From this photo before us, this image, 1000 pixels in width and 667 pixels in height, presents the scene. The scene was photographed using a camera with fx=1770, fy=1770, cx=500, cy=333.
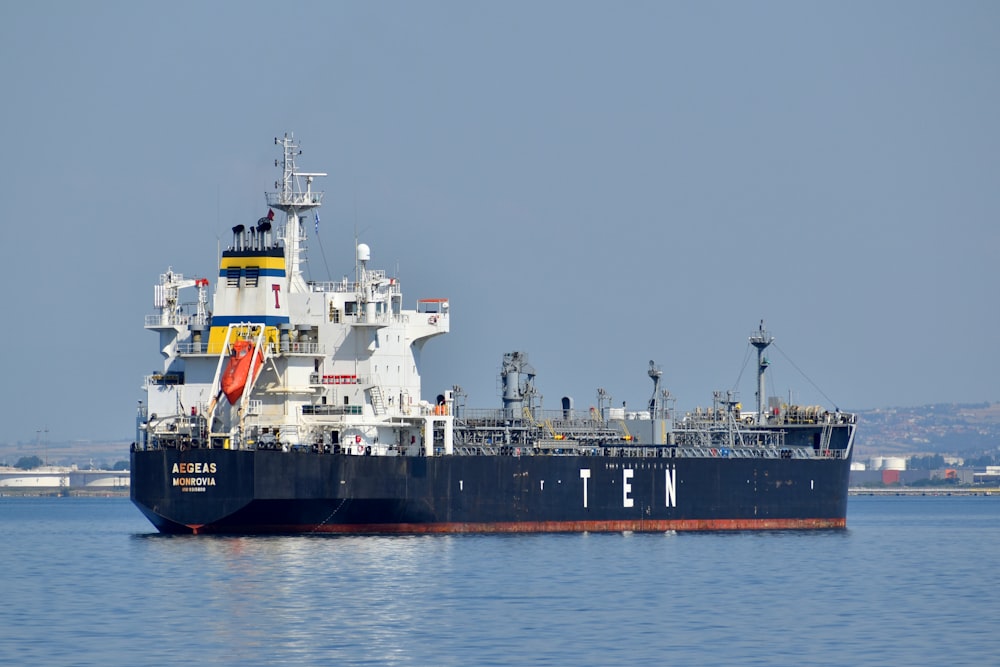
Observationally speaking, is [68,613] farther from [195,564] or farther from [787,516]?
[787,516]

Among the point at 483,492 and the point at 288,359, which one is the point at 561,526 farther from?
the point at 288,359

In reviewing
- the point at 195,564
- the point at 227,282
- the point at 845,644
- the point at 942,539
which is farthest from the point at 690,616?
the point at 942,539

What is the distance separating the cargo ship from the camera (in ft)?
186

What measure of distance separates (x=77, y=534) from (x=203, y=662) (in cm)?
A: 4273

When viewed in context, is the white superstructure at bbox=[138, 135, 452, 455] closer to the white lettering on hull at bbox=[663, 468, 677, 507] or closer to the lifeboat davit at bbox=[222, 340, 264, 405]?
the lifeboat davit at bbox=[222, 340, 264, 405]

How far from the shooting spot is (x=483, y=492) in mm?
62594

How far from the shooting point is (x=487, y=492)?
62750mm

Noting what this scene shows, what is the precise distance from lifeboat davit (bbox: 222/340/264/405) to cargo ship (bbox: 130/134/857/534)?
0.05m

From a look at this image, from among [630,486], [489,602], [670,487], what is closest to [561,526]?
[630,486]

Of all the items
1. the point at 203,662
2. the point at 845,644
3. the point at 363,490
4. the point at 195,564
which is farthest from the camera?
the point at 363,490

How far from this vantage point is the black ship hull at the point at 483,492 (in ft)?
184

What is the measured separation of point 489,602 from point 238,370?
1943 centimetres

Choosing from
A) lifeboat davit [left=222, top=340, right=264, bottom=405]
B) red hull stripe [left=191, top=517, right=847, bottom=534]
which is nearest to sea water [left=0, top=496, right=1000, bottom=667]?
red hull stripe [left=191, top=517, right=847, bottom=534]

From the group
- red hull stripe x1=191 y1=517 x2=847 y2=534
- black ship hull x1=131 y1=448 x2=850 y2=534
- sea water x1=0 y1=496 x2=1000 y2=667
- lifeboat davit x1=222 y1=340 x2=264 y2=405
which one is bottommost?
sea water x1=0 y1=496 x2=1000 y2=667
